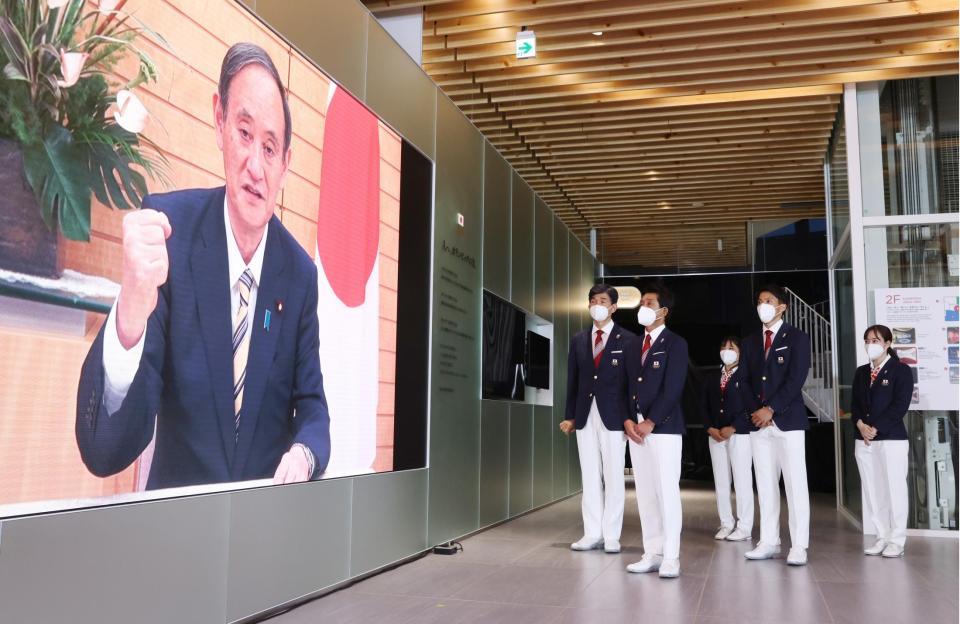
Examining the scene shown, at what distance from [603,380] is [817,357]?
7.63m

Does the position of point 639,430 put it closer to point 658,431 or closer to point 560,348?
point 658,431

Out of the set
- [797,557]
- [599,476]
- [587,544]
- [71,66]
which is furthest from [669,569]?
[71,66]

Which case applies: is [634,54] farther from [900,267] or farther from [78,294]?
[78,294]

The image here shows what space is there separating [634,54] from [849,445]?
13.8 ft

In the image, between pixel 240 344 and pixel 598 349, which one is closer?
pixel 240 344

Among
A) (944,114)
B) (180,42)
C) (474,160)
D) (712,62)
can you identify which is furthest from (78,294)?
(944,114)

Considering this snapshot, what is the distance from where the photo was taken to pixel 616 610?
3.81 m

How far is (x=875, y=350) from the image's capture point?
5.96 meters

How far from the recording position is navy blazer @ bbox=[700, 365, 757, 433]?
6645 mm

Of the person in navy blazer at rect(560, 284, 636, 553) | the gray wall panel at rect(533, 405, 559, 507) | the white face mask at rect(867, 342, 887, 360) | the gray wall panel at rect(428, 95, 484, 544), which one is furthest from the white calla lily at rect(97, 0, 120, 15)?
the gray wall panel at rect(533, 405, 559, 507)

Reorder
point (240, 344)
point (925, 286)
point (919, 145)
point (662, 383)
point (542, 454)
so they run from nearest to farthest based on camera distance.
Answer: point (240, 344) < point (662, 383) < point (925, 286) < point (919, 145) < point (542, 454)

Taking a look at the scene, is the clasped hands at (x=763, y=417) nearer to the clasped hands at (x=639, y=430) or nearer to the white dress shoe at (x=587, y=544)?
the clasped hands at (x=639, y=430)

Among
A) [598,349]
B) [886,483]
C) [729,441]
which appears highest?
[598,349]

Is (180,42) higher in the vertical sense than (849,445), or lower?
higher
